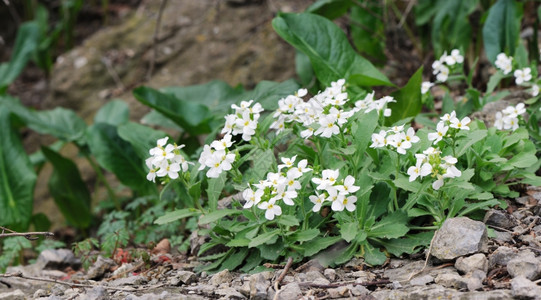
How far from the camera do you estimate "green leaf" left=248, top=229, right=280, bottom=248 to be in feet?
7.03

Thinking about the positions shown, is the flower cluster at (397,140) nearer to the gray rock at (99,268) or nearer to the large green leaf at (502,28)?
the gray rock at (99,268)

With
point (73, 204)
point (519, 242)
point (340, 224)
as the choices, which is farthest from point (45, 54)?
point (519, 242)

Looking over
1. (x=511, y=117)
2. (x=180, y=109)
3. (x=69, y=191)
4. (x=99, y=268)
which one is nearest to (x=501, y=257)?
(x=511, y=117)

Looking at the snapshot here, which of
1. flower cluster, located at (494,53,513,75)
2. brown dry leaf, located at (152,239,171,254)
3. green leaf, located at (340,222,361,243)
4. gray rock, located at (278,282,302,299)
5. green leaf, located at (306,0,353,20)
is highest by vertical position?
green leaf, located at (306,0,353,20)

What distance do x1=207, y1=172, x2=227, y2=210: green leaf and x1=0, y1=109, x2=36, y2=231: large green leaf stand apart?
6.42 feet

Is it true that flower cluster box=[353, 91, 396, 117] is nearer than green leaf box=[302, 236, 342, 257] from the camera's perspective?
No

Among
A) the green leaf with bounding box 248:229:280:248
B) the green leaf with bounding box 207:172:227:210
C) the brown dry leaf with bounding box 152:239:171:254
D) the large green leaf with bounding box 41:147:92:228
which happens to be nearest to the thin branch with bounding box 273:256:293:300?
the green leaf with bounding box 248:229:280:248

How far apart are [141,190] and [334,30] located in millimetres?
1683

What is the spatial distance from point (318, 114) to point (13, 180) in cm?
252

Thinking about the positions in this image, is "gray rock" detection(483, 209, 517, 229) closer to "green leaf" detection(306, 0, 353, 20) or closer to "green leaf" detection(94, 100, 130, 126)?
"green leaf" detection(306, 0, 353, 20)

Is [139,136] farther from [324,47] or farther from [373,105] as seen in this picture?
[373,105]

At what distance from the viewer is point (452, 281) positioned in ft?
6.17

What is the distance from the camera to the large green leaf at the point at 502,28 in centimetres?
346

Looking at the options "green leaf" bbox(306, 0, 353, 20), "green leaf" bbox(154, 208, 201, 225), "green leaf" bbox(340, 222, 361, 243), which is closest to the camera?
"green leaf" bbox(340, 222, 361, 243)
